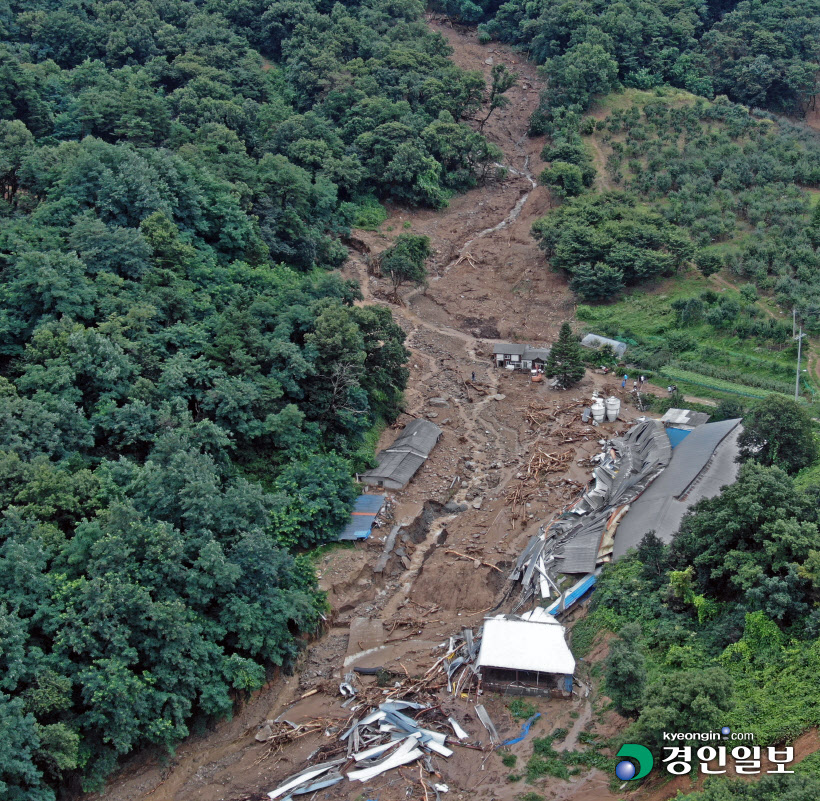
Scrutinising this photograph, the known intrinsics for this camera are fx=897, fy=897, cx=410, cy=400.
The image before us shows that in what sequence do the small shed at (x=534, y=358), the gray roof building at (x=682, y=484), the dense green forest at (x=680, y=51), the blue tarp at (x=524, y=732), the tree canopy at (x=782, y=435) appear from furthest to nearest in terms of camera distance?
1. the dense green forest at (x=680, y=51)
2. the small shed at (x=534, y=358)
3. the tree canopy at (x=782, y=435)
4. the gray roof building at (x=682, y=484)
5. the blue tarp at (x=524, y=732)

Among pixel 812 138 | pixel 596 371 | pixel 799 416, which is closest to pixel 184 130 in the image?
pixel 596 371

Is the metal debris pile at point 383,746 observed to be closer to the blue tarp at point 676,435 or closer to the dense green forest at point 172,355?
the dense green forest at point 172,355

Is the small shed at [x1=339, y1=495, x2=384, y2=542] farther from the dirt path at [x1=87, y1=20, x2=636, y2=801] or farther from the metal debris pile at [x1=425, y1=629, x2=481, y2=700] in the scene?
the metal debris pile at [x1=425, y1=629, x2=481, y2=700]

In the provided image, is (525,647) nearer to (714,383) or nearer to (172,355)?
(172,355)

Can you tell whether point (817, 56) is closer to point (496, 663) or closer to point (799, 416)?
point (799, 416)

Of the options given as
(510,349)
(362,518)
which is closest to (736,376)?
(510,349)

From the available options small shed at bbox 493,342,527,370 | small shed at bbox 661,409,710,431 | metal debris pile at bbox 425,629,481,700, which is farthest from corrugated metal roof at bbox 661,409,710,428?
metal debris pile at bbox 425,629,481,700

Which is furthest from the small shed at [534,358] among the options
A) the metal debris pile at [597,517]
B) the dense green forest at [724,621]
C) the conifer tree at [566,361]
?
the dense green forest at [724,621]
